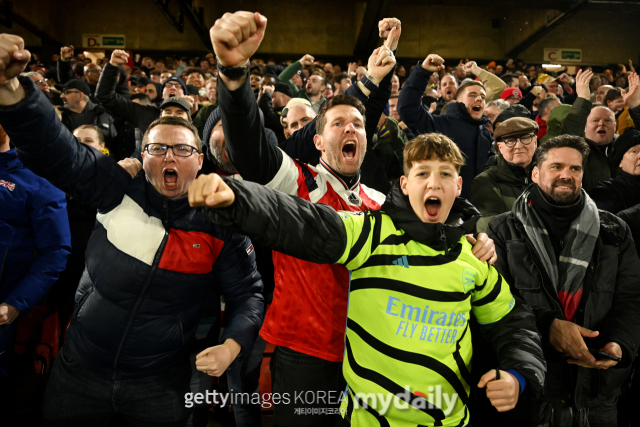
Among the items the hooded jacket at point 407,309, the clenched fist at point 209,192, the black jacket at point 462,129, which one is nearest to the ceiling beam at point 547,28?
the black jacket at point 462,129

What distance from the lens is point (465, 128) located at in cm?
411

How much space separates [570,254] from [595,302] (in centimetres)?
28

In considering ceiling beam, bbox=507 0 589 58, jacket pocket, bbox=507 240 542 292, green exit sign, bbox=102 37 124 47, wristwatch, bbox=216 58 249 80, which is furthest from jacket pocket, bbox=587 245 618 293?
green exit sign, bbox=102 37 124 47

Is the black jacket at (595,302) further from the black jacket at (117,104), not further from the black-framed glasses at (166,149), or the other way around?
the black jacket at (117,104)

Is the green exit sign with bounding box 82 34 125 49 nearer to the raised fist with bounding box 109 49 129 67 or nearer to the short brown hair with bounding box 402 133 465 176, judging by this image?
the raised fist with bounding box 109 49 129 67

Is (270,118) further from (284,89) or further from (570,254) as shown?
(570,254)

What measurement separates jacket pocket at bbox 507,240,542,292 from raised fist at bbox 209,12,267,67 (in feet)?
5.69

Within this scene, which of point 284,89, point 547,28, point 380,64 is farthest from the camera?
point 547,28

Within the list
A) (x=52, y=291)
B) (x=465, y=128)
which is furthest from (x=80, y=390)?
(x=465, y=128)

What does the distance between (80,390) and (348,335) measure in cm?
126

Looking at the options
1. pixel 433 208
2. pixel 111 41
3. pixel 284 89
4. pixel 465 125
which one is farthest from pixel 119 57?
pixel 111 41

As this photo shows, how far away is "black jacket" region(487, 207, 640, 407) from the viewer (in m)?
2.19

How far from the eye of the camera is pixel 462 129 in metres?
4.10

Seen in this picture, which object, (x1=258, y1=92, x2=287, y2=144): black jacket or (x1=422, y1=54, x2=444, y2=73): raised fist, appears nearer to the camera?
(x1=422, y1=54, x2=444, y2=73): raised fist
